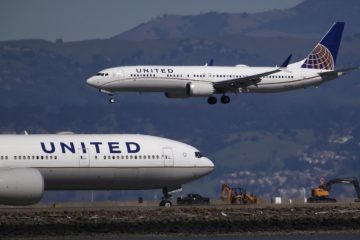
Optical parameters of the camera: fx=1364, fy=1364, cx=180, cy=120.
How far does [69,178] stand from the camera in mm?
77062

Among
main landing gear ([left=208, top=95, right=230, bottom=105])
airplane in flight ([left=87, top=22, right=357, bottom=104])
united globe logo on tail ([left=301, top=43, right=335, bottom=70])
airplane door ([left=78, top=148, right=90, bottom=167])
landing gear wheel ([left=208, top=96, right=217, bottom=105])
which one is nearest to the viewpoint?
airplane door ([left=78, top=148, right=90, bottom=167])

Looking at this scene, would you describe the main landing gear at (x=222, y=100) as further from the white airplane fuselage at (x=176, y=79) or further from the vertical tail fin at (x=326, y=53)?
the vertical tail fin at (x=326, y=53)

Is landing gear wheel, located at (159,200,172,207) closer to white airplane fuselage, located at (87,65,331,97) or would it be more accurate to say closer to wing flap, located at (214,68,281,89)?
white airplane fuselage, located at (87,65,331,97)

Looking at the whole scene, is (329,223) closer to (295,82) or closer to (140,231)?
(140,231)

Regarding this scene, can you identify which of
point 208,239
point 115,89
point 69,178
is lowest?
point 208,239

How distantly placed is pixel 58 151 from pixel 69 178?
1.66 meters

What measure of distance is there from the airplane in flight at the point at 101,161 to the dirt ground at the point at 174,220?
1.64 meters

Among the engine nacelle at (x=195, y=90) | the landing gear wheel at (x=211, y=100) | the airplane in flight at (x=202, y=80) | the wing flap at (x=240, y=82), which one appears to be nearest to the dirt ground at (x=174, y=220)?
the airplane in flight at (x=202, y=80)

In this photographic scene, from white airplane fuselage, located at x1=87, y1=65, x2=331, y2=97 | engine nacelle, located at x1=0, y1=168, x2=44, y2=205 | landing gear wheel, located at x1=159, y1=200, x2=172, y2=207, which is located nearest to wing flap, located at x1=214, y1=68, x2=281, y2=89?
white airplane fuselage, located at x1=87, y1=65, x2=331, y2=97

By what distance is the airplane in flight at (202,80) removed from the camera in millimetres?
115750

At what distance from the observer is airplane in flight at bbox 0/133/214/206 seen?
251 ft

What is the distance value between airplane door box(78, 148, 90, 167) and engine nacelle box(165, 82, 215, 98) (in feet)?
130

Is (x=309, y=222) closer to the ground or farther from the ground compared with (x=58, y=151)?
closer to the ground

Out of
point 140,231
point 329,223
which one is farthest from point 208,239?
point 329,223
